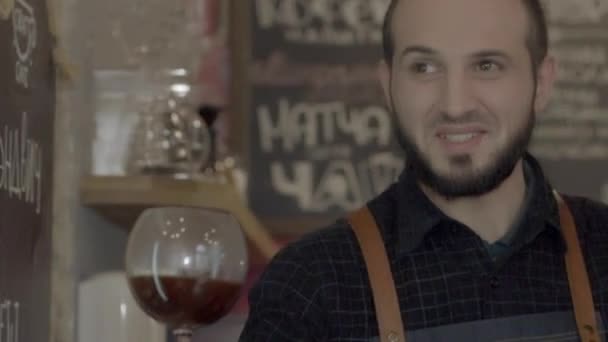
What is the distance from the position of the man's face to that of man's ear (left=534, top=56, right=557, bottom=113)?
39 millimetres

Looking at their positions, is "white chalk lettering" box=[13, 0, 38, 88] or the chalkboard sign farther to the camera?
the chalkboard sign

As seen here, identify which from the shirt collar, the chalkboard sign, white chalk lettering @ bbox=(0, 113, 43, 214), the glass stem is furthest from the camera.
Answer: the chalkboard sign

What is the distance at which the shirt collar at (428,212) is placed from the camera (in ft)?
4.42

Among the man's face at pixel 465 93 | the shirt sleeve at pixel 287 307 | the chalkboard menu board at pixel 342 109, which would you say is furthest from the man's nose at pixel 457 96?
the chalkboard menu board at pixel 342 109

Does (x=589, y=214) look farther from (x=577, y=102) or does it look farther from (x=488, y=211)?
(x=577, y=102)

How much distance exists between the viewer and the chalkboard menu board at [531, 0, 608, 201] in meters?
2.82

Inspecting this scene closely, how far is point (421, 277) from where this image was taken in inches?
52.4

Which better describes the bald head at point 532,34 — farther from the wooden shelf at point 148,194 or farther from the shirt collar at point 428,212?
the wooden shelf at point 148,194

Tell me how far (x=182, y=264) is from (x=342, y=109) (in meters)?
1.42

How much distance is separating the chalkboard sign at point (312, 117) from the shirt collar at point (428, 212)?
134 centimetres

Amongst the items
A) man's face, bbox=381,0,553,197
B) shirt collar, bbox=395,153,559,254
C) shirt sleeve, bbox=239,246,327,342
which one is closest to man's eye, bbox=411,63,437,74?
man's face, bbox=381,0,553,197

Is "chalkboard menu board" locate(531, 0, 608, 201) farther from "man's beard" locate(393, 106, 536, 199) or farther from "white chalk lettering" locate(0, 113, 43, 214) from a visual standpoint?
"white chalk lettering" locate(0, 113, 43, 214)

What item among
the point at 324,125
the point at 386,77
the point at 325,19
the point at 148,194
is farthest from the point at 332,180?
the point at 386,77

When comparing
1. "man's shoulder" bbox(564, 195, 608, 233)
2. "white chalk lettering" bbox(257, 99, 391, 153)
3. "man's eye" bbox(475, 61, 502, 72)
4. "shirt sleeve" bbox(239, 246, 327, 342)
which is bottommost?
"shirt sleeve" bbox(239, 246, 327, 342)
